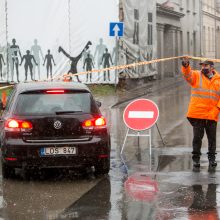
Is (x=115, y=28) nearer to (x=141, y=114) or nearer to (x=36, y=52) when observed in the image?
(x=36, y=52)

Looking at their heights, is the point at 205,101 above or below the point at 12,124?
above

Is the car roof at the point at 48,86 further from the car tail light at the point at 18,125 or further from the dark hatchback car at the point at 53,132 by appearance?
the car tail light at the point at 18,125

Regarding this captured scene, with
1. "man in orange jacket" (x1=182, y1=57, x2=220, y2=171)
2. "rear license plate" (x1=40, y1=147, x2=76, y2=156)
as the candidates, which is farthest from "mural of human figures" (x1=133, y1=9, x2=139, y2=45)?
"rear license plate" (x1=40, y1=147, x2=76, y2=156)

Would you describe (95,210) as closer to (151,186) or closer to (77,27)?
(151,186)

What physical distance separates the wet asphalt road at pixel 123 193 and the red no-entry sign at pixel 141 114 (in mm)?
541

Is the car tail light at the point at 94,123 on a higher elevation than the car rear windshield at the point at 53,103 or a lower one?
lower

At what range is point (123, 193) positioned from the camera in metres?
8.12

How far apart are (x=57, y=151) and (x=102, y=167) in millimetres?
791

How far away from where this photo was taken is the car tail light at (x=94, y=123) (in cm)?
904

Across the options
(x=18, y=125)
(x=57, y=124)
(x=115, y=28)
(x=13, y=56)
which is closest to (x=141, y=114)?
(x=57, y=124)

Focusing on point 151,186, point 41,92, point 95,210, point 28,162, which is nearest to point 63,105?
point 41,92

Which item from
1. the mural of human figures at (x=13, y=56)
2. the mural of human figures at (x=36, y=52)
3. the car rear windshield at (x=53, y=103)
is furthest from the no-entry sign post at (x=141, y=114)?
the mural of human figures at (x=13, y=56)

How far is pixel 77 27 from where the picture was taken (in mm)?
29594

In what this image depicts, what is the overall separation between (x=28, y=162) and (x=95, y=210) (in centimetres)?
195
